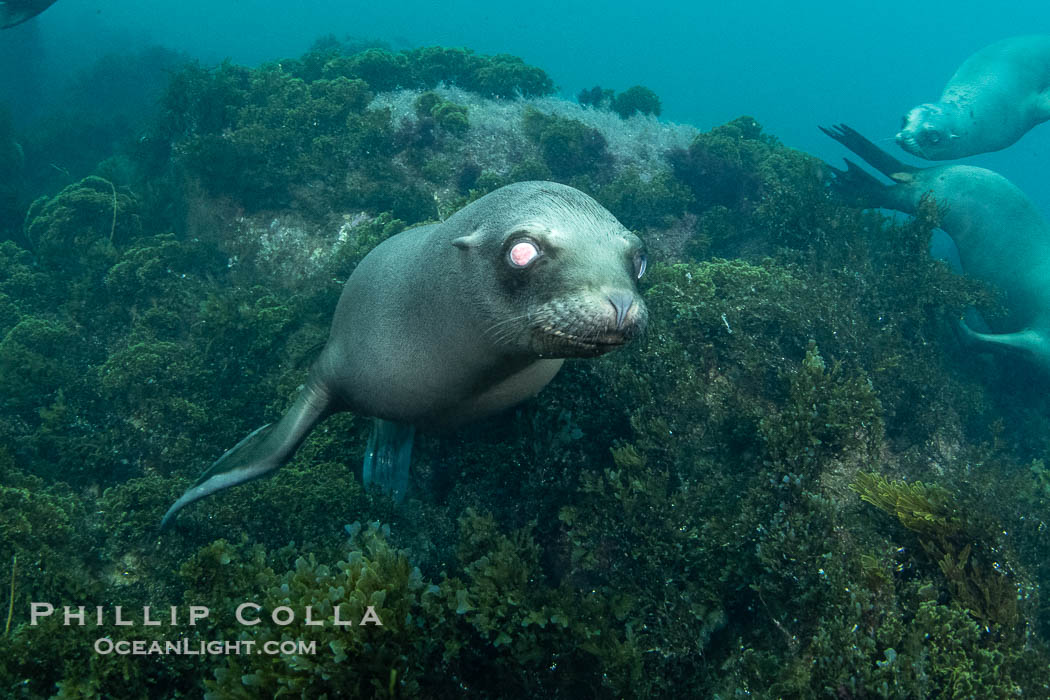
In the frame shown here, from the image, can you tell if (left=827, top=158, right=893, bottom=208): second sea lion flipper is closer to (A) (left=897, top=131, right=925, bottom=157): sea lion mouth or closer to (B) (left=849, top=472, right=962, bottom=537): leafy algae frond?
(A) (left=897, top=131, right=925, bottom=157): sea lion mouth

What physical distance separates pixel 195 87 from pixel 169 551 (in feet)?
27.1

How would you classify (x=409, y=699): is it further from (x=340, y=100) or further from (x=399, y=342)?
(x=340, y=100)

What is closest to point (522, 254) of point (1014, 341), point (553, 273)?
point (553, 273)

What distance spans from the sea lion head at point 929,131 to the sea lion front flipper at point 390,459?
35.9ft

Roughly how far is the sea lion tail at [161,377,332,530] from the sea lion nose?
96.5 inches

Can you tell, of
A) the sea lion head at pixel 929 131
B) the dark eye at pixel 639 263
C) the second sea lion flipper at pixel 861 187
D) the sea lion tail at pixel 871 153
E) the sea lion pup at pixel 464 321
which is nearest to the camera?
the sea lion pup at pixel 464 321

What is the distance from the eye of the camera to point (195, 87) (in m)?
8.97

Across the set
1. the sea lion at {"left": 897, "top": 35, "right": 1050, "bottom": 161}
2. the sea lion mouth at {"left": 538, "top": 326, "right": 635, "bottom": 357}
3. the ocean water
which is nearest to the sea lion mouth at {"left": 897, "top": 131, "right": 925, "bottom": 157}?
the sea lion at {"left": 897, "top": 35, "right": 1050, "bottom": 161}

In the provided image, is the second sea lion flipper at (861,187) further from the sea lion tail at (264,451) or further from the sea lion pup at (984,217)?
the sea lion tail at (264,451)

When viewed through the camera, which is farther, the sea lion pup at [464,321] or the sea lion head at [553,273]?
the sea lion pup at [464,321]

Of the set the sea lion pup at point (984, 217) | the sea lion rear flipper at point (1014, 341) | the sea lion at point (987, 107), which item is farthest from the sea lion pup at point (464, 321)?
the sea lion at point (987, 107)

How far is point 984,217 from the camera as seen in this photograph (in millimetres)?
8688

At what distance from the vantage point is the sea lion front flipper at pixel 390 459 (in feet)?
13.0

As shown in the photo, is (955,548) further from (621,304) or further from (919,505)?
(621,304)
